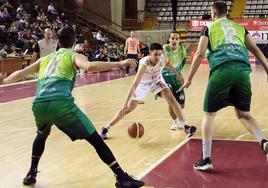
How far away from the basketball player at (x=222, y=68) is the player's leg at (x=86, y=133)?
3.82ft

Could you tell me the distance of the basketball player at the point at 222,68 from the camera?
17.1ft

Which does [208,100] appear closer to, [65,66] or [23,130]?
[65,66]

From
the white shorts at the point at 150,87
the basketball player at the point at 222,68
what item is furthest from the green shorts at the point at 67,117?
the white shorts at the point at 150,87

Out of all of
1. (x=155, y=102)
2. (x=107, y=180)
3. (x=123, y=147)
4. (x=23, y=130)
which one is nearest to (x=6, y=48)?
(x=155, y=102)

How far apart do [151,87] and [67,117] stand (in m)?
2.91

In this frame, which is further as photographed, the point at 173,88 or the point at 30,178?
the point at 173,88

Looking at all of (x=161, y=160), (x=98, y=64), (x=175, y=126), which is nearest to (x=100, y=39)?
(x=175, y=126)

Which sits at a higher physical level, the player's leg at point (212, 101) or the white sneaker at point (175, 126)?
the player's leg at point (212, 101)

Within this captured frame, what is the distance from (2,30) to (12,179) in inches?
647

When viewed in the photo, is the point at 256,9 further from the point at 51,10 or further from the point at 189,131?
the point at 189,131

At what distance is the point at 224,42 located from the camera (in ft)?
17.2

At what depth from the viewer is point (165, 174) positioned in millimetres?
5211

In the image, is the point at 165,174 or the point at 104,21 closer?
the point at 165,174

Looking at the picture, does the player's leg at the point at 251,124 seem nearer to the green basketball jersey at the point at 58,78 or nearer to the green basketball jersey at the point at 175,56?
the green basketball jersey at the point at 58,78
